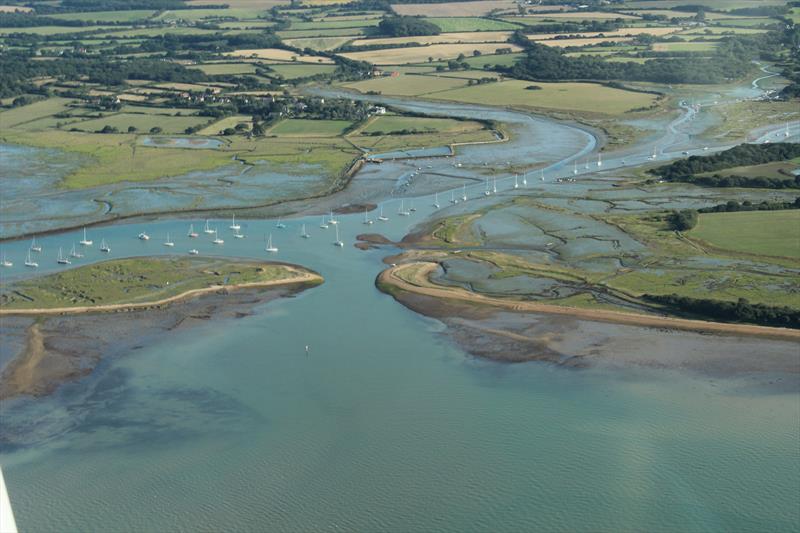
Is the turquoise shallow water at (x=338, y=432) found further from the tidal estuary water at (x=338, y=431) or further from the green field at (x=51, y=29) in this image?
the green field at (x=51, y=29)

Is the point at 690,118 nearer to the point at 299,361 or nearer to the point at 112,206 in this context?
the point at 112,206

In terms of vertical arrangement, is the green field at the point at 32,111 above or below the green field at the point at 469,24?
below

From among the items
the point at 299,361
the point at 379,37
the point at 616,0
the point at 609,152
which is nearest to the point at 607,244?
the point at 299,361

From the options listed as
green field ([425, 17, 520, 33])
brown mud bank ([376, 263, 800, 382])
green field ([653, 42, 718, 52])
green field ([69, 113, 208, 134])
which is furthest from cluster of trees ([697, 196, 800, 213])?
green field ([425, 17, 520, 33])

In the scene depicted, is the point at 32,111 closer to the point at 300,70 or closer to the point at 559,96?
the point at 300,70

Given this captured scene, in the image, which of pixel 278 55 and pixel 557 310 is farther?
pixel 278 55

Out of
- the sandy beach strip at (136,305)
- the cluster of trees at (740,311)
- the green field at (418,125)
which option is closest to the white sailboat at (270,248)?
the sandy beach strip at (136,305)

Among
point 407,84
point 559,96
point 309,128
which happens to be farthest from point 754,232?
point 407,84
